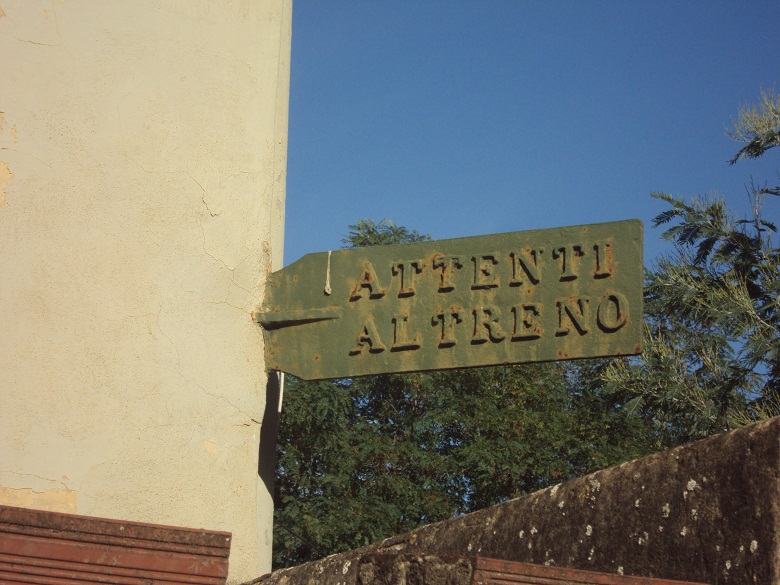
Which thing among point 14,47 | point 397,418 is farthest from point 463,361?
point 397,418

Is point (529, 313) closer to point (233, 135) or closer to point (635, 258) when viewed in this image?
point (635, 258)

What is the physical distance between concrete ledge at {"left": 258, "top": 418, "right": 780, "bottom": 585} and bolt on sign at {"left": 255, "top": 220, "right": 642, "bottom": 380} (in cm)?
110

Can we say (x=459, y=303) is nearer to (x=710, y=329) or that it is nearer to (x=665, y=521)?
(x=665, y=521)

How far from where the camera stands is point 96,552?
2303mm

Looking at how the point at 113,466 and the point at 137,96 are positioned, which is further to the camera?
the point at 137,96

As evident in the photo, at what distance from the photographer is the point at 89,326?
4.45m

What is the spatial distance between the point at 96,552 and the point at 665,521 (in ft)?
5.24

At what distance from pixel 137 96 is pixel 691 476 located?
10.2 feet

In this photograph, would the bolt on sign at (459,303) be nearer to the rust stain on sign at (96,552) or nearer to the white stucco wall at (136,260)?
the white stucco wall at (136,260)

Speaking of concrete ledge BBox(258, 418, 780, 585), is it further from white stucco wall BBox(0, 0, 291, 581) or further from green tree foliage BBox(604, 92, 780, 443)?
green tree foliage BBox(604, 92, 780, 443)

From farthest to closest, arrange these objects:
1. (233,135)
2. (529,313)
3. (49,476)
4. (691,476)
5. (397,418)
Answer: (397,418), (233,135), (529,313), (49,476), (691,476)

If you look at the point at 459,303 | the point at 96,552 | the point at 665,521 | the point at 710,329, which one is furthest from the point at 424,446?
the point at 96,552

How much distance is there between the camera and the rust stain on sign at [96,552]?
2.25 m

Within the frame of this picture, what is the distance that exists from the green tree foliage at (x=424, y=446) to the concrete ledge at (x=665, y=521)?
40.5 ft
